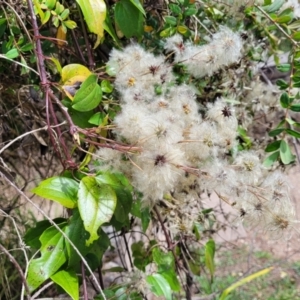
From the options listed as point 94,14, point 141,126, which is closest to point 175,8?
point 94,14

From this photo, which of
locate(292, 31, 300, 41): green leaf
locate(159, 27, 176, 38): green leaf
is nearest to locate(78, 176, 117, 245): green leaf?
locate(159, 27, 176, 38): green leaf

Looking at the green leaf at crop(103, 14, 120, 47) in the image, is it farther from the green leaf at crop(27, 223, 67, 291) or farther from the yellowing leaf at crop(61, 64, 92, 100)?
the green leaf at crop(27, 223, 67, 291)

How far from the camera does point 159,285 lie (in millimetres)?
799

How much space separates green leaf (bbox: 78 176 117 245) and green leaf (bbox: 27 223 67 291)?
74 millimetres

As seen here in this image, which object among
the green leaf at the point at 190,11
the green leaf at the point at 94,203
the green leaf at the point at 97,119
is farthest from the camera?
the green leaf at the point at 190,11

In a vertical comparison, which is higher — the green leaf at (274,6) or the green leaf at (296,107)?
the green leaf at (274,6)

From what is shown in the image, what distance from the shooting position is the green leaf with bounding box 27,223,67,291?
641 mm

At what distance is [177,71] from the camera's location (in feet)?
2.68

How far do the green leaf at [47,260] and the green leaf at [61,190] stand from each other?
6 cm

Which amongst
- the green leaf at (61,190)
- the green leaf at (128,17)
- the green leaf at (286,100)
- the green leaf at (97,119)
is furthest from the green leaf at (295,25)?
the green leaf at (61,190)

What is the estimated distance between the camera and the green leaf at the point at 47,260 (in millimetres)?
641

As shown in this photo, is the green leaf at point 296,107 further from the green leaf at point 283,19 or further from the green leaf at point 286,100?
the green leaf at point 283,19

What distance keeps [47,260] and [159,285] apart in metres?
0.23

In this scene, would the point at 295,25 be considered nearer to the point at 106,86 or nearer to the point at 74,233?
the point at 106,86
